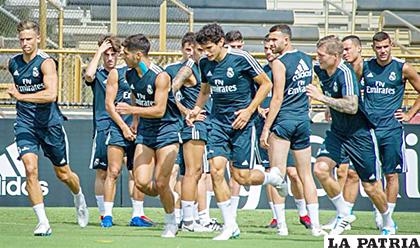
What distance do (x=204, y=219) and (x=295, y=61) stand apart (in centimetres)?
241

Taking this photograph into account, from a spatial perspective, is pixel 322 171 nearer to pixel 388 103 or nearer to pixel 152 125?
pixel 152 125

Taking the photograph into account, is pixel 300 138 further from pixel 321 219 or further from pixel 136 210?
A: pixel 321 219

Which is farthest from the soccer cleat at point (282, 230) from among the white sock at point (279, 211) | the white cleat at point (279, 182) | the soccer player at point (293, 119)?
the white cleat at point (279, 182)

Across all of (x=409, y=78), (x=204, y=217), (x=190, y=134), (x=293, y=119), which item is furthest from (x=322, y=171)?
(x=409, y=78)

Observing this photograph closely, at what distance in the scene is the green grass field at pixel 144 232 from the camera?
11156 millimetres

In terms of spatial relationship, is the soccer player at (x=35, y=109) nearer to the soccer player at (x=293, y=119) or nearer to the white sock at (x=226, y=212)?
the white sock at (x=226, y=212)

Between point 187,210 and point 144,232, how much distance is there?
60cm

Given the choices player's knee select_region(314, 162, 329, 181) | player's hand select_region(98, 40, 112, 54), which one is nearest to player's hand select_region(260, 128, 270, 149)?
player's knee select_region(314, 162, 329, 181)

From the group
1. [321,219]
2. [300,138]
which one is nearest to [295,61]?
[300,138]

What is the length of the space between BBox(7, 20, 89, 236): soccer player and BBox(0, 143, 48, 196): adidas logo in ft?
15.1

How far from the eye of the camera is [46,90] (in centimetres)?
1243

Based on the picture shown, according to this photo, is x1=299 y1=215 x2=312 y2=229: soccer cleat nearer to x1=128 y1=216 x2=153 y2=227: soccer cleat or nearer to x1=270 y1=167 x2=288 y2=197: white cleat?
x1=270 y1=167 x2=288 y2=197: white cleat

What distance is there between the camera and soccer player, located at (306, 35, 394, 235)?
40.4ft

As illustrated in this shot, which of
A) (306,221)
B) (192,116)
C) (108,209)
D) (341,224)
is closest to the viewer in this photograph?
(341,224)
